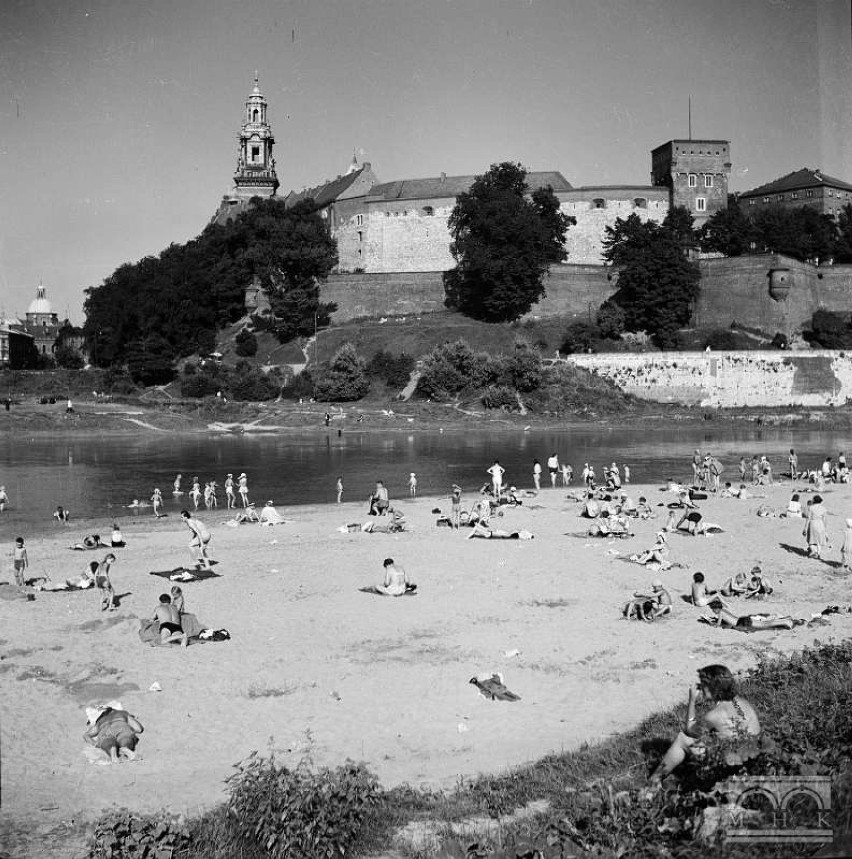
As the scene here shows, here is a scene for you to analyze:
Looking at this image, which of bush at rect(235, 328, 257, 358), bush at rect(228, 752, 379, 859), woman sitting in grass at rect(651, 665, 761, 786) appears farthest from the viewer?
bush at rect(235, 328, 257, 358)

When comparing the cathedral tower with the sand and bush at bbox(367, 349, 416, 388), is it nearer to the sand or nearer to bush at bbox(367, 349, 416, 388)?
bush at bbox(367, 349, 416, 388)

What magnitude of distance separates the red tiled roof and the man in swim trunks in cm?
8905

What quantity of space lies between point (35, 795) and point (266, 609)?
5914 millimetres

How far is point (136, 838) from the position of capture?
6.41m

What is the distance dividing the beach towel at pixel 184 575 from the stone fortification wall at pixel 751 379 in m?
47.1

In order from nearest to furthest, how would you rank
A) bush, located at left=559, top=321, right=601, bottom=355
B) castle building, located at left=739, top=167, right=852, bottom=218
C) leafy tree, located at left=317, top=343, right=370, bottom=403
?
leafy tree, located at left=317, top=343, right=370, bottom=403 < bush, located at left=559, top=321, right=601, bottom=355 < castle building, located at left=739, top=167, right=852, bottom=218

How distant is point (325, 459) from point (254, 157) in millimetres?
67386

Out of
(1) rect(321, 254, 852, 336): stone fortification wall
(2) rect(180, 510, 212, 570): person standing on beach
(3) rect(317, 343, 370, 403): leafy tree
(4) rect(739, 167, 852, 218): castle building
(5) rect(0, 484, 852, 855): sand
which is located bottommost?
(5) rect(0, 484, 852, 855): sand

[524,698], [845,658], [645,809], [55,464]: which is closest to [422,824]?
[645,809]

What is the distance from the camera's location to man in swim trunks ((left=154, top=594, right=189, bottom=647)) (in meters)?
11.7

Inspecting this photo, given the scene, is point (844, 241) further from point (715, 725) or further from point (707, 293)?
point (715, 725)

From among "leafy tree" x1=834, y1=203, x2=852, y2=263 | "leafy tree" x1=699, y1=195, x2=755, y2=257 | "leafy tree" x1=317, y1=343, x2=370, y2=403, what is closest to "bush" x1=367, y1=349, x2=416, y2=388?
"leafy tree" x1=317, y1=343, x2=370, y2=403

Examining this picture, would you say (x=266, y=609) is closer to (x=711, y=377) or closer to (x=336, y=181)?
(x=711, y=377)

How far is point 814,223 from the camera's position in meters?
75.9
